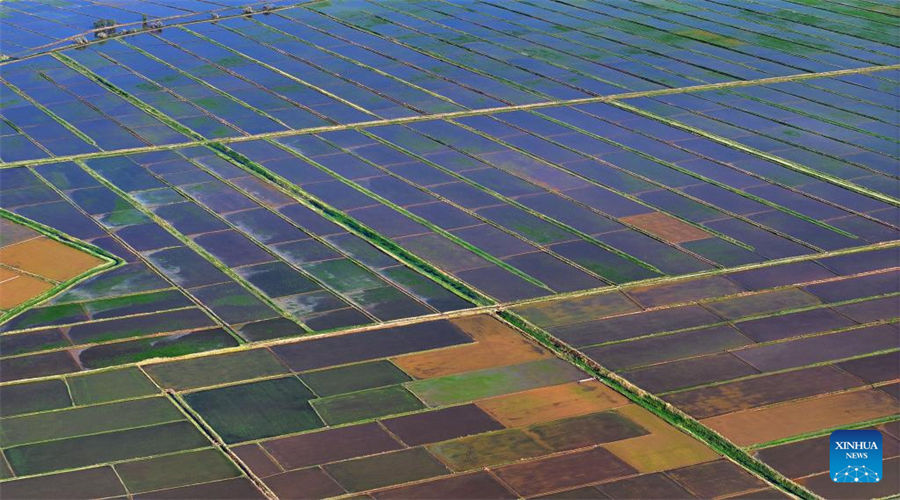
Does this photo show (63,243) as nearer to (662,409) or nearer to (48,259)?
(48,259)

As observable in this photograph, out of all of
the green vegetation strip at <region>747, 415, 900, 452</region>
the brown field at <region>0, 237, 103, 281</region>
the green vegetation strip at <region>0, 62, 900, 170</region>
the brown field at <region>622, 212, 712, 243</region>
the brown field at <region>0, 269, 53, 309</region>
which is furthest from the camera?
the green vegetation strip at <region>0, 62, 900, 170</region>

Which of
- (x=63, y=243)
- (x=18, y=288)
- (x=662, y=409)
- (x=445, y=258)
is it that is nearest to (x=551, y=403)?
(x=662, y=409)

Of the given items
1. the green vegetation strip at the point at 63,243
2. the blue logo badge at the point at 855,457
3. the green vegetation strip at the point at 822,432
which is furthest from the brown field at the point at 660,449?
the green vegetation strip at the point at 63,243

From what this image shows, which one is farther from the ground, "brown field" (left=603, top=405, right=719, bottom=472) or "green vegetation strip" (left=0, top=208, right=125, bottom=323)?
"brown field" (left=603, top=405, right=719, bottom=472)

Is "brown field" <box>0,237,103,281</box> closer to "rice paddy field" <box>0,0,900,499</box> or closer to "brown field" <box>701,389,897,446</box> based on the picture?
"rice paddy field" <box>0,0,900,499</box>

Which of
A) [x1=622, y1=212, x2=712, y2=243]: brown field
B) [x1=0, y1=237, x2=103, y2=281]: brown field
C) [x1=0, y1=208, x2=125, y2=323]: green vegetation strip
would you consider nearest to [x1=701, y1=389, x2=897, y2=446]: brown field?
[x1=622, y1=212, x2=712, y2=243]: brown field

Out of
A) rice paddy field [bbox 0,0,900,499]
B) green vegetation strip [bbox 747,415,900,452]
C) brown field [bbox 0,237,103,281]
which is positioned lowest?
brown field [bbox 0,237,103,281]

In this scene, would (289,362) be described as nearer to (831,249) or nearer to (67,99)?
(831,249)

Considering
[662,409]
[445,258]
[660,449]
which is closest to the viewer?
[660,449]
